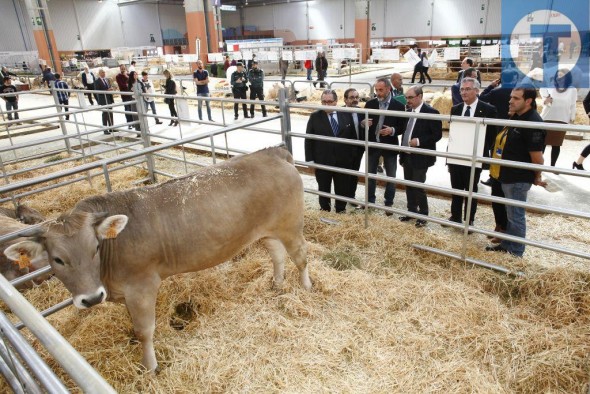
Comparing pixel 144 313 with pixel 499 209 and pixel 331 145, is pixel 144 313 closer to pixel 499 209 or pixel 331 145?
pixel 331 145

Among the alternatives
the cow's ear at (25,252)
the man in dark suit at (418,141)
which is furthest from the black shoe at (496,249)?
the cow's ear at (25,252)

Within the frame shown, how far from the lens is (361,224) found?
4824 mm

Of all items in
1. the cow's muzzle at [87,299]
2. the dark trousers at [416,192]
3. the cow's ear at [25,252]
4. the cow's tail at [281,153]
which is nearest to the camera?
the cow's ear at [25,252]

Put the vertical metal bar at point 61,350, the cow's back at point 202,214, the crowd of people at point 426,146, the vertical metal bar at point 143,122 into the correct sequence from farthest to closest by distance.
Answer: the vertical metal bar at point 143,122 < the crowd of people at point 426,146 < the cow's back at point 202,214 < the vertical metal bar at point 61,350

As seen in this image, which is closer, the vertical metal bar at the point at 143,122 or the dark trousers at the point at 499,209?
the dark trousers at the point at 499,209

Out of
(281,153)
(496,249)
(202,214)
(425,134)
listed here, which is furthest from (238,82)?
(202,214)

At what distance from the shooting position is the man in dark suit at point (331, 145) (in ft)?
16.5

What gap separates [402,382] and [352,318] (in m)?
0.70

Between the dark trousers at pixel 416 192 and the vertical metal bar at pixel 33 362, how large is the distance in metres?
4.32

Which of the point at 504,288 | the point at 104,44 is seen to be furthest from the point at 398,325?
the point at 104,44

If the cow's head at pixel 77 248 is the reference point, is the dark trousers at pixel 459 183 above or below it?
below

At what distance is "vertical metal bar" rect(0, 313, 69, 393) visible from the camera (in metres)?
1.09

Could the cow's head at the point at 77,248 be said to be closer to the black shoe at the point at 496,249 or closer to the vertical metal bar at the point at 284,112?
the vertical metal bar at the point at 284,112

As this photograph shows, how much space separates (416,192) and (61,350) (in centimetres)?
440
